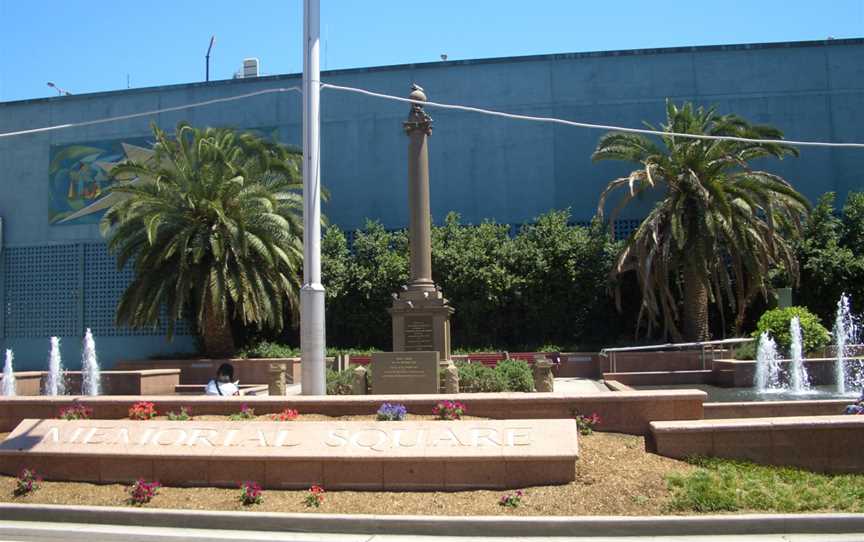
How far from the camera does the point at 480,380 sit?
17.1m

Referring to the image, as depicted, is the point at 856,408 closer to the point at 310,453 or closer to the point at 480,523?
the point at 480,523

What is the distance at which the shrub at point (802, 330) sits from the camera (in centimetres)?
2120

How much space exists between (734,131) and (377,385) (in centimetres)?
1641

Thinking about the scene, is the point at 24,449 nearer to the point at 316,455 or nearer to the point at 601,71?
the point at 316,455

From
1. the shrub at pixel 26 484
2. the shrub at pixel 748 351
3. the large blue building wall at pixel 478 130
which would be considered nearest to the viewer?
the shrub at pixel 26 484

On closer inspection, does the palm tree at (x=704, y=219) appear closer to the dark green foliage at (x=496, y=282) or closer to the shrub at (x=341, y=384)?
the dark green foliage at (x=496, y=282)

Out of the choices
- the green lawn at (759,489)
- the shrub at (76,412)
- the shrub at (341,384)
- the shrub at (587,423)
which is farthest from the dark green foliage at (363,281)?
the green lawn at (759,489)

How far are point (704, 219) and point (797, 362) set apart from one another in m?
6.69

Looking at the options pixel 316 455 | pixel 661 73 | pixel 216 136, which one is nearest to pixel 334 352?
pixel 216 136

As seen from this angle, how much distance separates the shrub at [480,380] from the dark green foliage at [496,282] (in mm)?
12881

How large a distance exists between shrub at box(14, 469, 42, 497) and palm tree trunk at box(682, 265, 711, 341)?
69.8 feet

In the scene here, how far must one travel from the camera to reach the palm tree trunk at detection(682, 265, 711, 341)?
2697 centimetres

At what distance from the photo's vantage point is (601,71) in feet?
108

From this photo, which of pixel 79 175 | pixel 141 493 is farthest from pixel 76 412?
pixel 79 175
